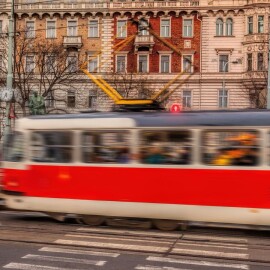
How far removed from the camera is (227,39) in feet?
167

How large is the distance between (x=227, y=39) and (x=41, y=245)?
150 ft

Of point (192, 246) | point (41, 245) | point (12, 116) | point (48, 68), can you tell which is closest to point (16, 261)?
point (41, 245)

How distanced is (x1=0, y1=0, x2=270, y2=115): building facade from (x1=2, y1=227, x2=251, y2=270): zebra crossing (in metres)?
39.2

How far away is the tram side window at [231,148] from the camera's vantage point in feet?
29.5

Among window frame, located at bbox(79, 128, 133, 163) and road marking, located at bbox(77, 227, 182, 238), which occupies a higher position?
window frame, located at bbox(79, 128, 133, 163)

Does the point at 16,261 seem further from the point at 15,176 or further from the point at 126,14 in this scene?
the point at 126,14

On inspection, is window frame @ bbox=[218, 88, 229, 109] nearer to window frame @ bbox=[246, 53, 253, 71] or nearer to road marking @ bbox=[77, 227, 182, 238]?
window frame @ bbox=[246, 53, 253, 71]

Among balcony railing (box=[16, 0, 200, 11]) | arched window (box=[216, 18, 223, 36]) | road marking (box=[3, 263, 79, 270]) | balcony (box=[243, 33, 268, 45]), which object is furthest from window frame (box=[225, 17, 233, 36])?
road marking (box=[3, 263, 79, 270])

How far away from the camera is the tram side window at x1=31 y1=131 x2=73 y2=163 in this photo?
10125 millimetres

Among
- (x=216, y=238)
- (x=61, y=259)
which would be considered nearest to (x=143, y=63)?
(x=216, y=238)

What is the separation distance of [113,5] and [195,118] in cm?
4419

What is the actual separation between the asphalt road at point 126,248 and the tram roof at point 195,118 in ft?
7.08

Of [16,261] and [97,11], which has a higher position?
[97,11]

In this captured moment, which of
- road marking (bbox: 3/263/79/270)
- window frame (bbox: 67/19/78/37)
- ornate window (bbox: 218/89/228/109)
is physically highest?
window frame (bbox: 67/19/78/37)
